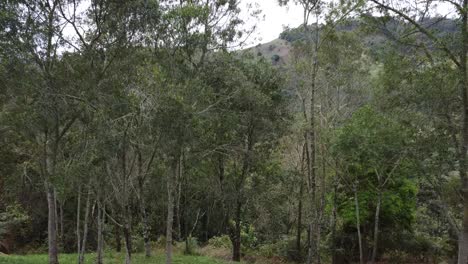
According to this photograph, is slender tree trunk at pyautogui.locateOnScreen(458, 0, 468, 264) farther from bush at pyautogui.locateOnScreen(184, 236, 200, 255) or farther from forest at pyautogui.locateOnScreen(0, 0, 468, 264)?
bush at pyautogui.locateOnScreen(184, 236, 200, 255)

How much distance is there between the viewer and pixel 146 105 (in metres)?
11.0

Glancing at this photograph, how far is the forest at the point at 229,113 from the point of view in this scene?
11.4 m

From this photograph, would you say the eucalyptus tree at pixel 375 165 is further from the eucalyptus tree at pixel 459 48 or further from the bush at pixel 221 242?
the bush at pixel 221 242

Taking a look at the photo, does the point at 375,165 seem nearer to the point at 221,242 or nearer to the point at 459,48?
the point at 459,48

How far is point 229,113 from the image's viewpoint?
16.2 meters

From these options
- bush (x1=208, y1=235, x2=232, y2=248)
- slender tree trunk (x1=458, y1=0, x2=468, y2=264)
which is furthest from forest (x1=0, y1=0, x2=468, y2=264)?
bush (x1=208, y1=235, x2=232, y2=248)

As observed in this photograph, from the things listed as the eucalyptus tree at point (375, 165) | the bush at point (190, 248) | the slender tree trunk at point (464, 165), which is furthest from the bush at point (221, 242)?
the slender tree trunk at point (464, 165)

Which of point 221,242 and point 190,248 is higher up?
point 190,248

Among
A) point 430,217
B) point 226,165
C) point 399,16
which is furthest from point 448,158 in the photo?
point 430,217

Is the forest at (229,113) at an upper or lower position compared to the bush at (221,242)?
upper

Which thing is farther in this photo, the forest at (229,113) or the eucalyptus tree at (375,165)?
the eucalyptus tree at (375,165)

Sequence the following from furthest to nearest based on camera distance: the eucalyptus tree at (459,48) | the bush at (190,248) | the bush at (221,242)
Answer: the bush at (221,242), the bush at (190,248), the eucalyptus tree at (459,48)

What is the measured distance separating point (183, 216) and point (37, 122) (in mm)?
18486

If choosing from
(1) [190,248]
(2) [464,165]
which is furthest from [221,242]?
(2) [464,165]
